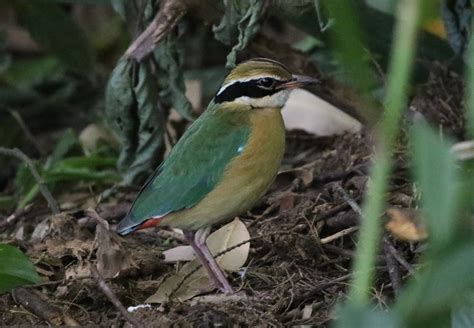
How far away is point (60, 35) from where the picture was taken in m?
7.79

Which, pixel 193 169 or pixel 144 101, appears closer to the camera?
pixel 193 169

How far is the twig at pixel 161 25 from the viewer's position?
18.6ft

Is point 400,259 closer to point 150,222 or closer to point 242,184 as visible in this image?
point 242,184

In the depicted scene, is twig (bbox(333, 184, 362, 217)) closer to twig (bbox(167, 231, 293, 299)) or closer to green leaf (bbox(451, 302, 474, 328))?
twig (bbox(167, 231, 293, 299))

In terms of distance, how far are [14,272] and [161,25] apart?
1816 millimetres

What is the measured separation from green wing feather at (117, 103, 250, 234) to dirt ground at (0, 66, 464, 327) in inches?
9.4

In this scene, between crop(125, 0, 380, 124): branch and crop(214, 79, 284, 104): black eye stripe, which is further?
crop(125, 0, 380, 124): branch

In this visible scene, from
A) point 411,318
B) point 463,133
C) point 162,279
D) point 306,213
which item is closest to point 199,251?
point 162,279

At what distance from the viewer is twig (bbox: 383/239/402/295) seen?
4.29m

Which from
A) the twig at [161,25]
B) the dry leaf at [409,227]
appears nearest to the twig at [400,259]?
the dry leaf at [409,227]

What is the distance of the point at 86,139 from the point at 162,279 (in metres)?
2.49

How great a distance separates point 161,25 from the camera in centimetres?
568

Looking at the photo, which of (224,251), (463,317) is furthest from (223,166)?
(463,317)

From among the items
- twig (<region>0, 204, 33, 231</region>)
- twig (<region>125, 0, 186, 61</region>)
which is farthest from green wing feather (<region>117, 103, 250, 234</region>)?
twig (<region>0, 204, 33, 231</region>)
